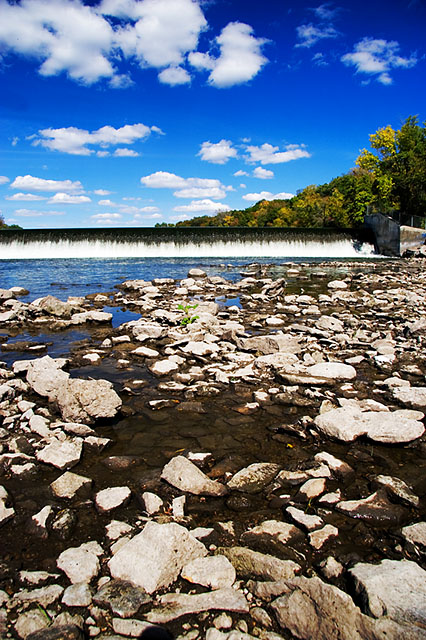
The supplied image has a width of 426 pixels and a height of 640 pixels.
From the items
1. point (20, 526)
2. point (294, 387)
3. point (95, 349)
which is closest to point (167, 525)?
point (20, 526)

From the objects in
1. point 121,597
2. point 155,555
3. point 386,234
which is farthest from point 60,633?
point 386,234

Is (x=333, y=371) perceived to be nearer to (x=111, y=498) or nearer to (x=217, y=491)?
(x=217, y=491)

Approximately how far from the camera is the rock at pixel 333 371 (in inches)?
231

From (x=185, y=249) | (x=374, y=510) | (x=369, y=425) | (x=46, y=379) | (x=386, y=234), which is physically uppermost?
(x=386, y=234)

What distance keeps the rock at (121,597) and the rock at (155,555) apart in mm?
43

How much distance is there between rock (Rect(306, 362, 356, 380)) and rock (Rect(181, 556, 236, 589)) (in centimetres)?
364

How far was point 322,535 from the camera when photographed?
2895 mm

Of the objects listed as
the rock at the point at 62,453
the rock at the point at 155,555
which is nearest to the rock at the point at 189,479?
the rock at the point at 155,555

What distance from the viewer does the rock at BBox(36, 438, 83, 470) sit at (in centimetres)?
382

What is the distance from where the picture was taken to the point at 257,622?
2.20m

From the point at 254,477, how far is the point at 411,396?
2.69m

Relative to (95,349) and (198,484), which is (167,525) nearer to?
(198,484)

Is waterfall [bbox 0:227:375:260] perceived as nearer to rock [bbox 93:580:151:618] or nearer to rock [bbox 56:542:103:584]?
rock [bbox 56:542:103:584]

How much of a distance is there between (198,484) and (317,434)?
1.59 m
